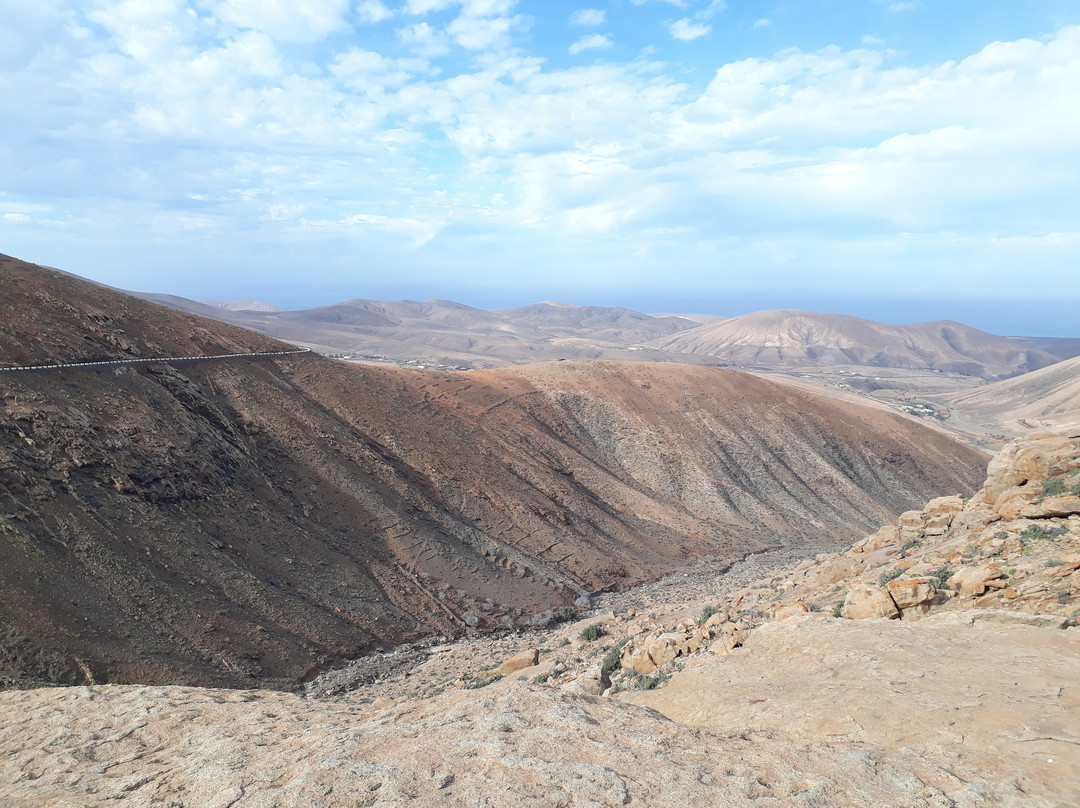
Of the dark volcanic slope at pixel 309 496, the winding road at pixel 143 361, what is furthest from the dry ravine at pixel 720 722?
the winding road at pixel 143 361

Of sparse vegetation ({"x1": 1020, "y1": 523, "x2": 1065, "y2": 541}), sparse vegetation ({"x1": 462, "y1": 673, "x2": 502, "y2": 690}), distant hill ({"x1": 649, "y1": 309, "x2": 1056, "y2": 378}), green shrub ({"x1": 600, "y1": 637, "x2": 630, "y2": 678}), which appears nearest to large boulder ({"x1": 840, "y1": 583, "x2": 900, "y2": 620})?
sparse vegetation ({"x1": 1020, "y1": 523, "x2": 1065, "y2": 541})

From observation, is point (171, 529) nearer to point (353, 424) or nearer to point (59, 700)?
point (59, 700)

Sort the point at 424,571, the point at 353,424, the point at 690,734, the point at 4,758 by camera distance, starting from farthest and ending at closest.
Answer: the point at 353,424 → the point at 424,571 → the point at 4,758 → the point at 690,734

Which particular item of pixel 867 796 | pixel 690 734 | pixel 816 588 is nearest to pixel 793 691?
pixel 690 734

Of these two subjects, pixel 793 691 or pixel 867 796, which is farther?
pixel 793 691

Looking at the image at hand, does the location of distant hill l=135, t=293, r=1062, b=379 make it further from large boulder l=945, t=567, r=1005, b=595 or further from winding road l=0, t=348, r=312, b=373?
large boulder l=945, t=567, r=1005, b=595

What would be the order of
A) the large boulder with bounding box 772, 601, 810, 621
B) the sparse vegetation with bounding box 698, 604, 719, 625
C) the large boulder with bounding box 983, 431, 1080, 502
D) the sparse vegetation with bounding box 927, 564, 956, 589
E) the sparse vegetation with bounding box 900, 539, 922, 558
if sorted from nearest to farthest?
the sparse vegetation with bounding box 927, 564, 956, 589 → the large boulder with bounding box 772, 601, 810, 621 → the large boulder with bounding box 983, 431, 1080, 502 → the sparse vegetation with bounding box 698, 604, 719, 625 → the sparse vegetation with bounding box 900, 539, 922, 558
